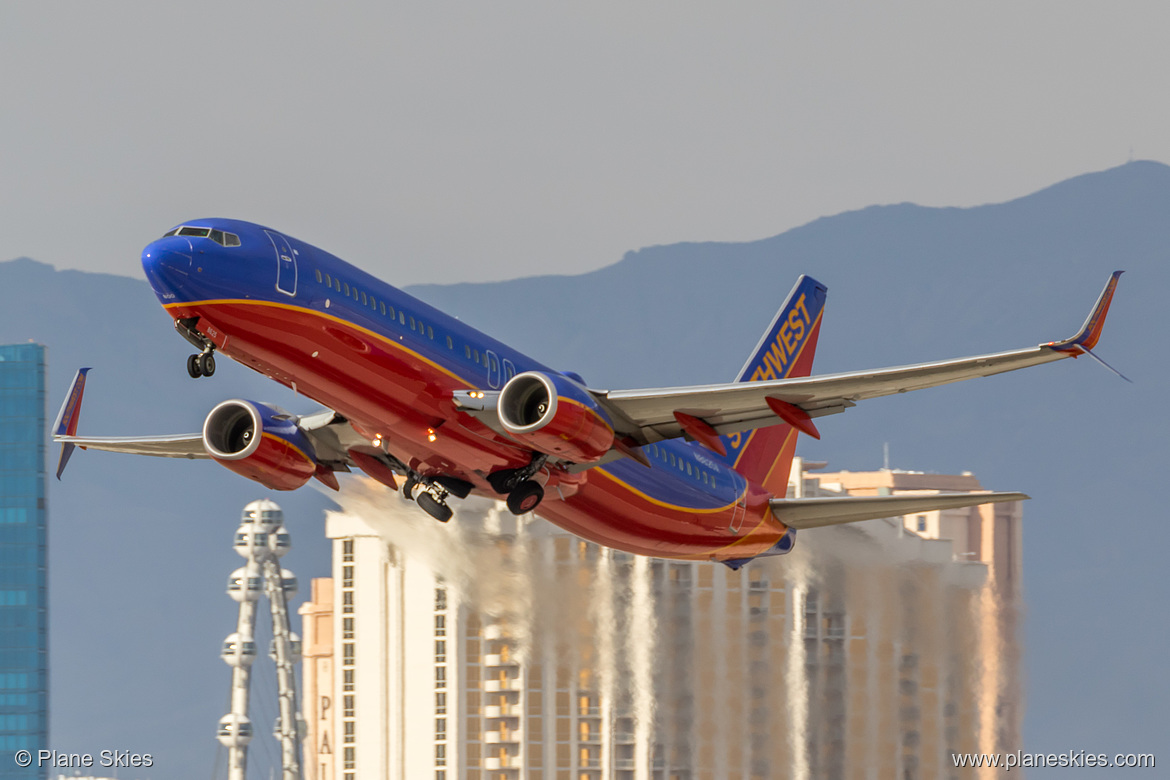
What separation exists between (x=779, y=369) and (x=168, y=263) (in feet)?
68.0

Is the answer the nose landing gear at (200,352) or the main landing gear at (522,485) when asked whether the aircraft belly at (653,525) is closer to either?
the main landing gear at (522,485)

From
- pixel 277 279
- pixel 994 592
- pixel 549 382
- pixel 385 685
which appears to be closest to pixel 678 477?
pixel 549 382

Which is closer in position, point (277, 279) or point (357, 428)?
point (277, 279)

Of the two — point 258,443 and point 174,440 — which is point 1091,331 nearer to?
point 258,443

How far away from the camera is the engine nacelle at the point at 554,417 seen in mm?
30672

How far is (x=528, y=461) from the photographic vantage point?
33625mm

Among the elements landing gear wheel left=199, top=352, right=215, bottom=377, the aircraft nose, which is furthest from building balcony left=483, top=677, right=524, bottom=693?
the aircraft nose

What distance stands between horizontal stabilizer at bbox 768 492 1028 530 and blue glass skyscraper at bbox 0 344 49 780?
10865 cm

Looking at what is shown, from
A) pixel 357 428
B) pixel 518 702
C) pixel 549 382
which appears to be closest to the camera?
pixel 549 382

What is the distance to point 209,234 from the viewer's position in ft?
94.5

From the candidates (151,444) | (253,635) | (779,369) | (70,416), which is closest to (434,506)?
(151,444)

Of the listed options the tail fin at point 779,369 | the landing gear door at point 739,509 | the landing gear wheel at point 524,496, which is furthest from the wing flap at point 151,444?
the tail fin at point 779,369

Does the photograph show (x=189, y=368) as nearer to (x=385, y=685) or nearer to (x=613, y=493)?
(x=613, y=493)

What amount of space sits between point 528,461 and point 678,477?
5.08 m
